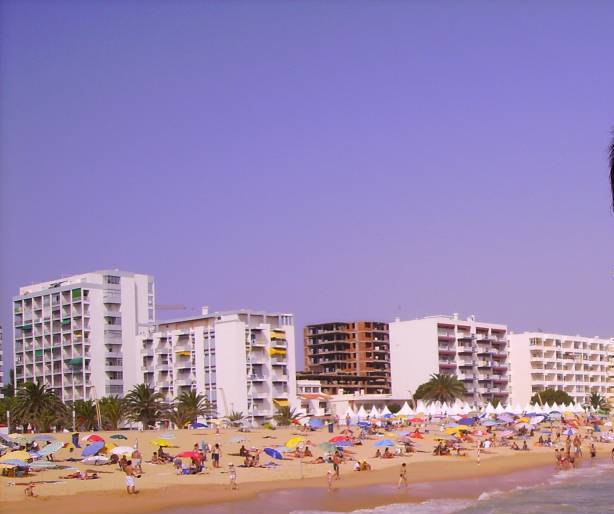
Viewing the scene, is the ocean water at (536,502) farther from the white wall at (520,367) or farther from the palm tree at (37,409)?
the white wall at (520,367)

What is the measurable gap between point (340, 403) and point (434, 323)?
1654 cm

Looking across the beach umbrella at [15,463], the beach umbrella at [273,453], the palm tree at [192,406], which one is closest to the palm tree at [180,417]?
the palm tree at [192,406]

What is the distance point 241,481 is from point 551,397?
8400 centimetres

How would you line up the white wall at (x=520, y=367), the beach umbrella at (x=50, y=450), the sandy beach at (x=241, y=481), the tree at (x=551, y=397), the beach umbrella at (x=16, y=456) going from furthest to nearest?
the white wall at (x=520, y=367)
the tree at (x=551, y=397)
the beach umbrella at (x=50, y=450)
the beach umbrella at (x=16, y=456)
the sandy beach at (x=241, y=481)

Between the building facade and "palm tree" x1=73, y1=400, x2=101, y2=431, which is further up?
the building facade

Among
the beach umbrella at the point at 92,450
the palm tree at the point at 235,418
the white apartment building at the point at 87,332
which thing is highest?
the white apartment building at the point at 87,332

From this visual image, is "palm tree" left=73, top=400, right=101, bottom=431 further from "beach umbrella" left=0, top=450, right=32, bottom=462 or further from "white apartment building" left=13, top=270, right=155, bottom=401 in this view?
"beach umbrella" left=0, top=450, right=32, bottom=462

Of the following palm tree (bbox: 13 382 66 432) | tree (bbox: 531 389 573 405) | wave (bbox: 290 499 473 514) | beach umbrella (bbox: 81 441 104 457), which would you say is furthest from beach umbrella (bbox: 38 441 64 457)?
tree (bbox: 531 389 573 405)

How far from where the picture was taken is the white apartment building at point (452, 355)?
124 m

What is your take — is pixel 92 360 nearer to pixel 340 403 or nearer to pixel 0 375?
pixel 0 375

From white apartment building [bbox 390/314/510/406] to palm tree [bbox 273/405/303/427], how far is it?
2791 centimetres

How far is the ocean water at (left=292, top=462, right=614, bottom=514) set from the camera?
3722 centimetres

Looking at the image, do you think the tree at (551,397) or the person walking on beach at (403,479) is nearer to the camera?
the person walking on beach at (403,479)

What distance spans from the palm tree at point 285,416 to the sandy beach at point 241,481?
96.5ft
